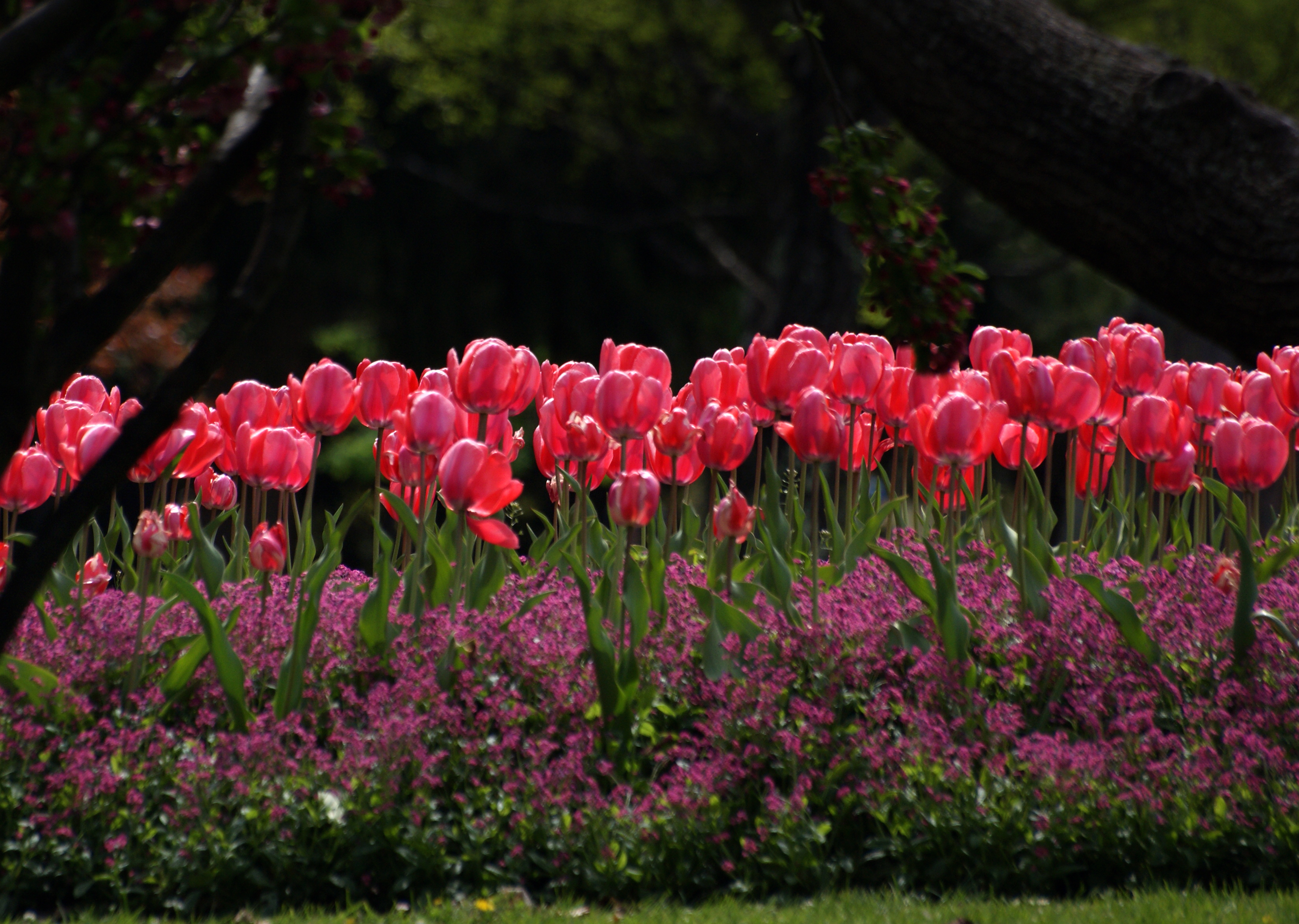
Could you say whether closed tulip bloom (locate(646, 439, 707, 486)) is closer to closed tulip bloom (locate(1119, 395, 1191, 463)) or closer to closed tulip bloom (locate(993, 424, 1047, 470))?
closed tulip bloom (locate(993, 424, 1047, 470))

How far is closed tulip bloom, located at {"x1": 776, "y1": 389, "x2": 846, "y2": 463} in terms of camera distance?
11.6 ft

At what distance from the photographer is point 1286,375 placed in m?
3.97

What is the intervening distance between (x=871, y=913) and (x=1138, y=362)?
2.18 metres

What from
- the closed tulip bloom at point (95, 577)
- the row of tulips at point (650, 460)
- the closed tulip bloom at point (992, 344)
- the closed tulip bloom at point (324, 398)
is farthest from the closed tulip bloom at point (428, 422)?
the closed tulip bloom at point (992, 344)

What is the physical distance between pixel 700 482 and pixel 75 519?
16.1m

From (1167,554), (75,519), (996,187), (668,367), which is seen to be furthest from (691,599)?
(996,187)

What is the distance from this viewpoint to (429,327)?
17.4m

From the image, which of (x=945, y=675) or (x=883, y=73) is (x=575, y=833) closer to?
(x=945, y=675)

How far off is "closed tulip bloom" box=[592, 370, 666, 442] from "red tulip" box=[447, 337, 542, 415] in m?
0.29

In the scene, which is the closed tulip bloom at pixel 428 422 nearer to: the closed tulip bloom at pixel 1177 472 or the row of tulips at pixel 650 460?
the row of tulips at pixel 650 460

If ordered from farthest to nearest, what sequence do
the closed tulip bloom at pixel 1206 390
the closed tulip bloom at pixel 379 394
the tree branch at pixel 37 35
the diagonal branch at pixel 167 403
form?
the closed tulip bloom at pixel 1206 390
the closed tulip bloom at pixel 379 394
the diagonal branch at pixel 167 403
the tree branch at pixel 37 35

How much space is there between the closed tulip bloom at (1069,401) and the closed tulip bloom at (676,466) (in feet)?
3.52

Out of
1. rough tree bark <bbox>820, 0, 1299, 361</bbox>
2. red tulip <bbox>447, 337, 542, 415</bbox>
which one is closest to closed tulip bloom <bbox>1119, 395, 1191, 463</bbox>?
rough tree bark <bbox>820, 0, 1299, 361</bbox>

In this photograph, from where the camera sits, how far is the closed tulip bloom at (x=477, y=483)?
3.13 m
